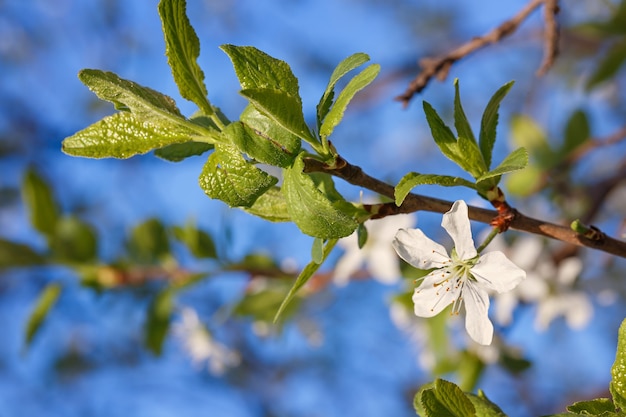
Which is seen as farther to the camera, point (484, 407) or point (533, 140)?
point (533, 140)

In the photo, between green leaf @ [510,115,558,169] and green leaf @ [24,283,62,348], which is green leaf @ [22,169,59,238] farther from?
green leaf @ [510,115,558,169]

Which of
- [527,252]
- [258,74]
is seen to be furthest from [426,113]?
[527,252]

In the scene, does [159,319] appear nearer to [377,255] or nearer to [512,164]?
[377,255]

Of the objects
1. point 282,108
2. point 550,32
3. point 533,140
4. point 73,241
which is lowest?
point 282,108

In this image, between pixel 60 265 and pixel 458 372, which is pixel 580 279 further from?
pixel 60 265

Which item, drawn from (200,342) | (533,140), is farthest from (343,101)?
(200,342)

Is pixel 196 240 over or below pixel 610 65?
below

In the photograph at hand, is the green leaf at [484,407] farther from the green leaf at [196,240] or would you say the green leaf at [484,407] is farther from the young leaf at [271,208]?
the green leaf at [196,240]

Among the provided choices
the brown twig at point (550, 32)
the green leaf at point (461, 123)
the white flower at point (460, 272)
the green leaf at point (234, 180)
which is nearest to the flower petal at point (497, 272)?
the white flower at point (460, 272)
